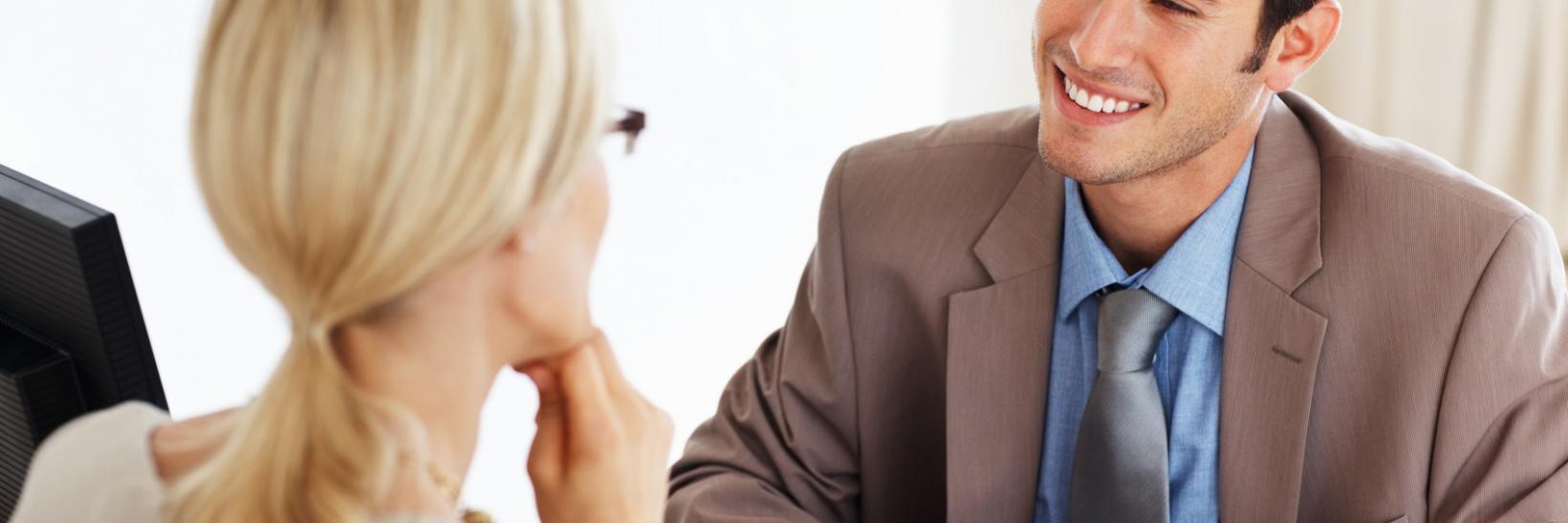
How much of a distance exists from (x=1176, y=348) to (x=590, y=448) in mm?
844

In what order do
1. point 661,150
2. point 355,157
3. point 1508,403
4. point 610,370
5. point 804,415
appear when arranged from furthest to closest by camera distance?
point 661,150, point 804,415, point 1508,403, point 610,370, point 355,157

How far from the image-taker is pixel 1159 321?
1.62 metres

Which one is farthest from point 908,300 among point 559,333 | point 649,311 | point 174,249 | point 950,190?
point 649,311

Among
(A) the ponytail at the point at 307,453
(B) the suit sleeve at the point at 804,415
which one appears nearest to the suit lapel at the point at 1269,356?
(B) the suit sleeve at the point at 804,415

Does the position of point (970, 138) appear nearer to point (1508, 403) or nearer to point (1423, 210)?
point (1423, 210)

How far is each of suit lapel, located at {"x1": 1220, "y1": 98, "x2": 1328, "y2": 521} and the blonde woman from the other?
88 centimetres

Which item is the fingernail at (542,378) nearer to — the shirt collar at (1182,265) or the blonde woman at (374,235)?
the blonde woman at (374,235)

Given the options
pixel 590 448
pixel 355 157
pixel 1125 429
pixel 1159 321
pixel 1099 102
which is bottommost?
pixel 1125 429

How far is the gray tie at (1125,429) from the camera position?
5.23ft

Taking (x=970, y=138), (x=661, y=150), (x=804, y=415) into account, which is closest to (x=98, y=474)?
(x=804, y=415)

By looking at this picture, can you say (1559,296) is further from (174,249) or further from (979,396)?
(174,249)

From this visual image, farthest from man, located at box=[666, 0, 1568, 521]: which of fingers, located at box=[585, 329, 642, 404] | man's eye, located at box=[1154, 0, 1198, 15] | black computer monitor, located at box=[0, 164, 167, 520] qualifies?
black computer monitor, located at box=[0, 164, 167, 520]

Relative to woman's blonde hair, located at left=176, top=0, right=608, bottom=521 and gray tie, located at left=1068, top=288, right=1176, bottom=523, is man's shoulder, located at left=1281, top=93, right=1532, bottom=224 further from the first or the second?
woman's blonde hair, located at left=176, top=0, right=608, bottom=521

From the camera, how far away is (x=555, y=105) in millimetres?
825
